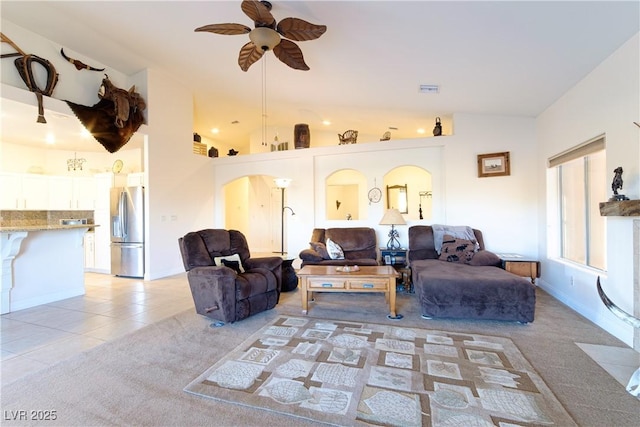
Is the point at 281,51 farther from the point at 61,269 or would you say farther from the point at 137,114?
→ the point at 61,269

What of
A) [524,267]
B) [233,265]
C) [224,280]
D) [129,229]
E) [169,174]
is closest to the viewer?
[224,280]

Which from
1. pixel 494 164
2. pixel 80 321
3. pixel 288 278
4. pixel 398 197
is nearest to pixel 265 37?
pixel 288 278

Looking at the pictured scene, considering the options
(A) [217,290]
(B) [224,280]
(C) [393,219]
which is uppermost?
(C) [393,219]

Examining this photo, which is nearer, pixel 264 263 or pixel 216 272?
pixel 216 272

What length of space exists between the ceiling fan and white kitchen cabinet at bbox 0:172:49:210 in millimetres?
5138

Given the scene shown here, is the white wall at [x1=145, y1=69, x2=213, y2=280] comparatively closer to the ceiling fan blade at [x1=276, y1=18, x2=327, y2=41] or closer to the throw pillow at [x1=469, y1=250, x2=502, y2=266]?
the ceiling fan blade at [x1=276, y1=18, x2=327, y2=41]

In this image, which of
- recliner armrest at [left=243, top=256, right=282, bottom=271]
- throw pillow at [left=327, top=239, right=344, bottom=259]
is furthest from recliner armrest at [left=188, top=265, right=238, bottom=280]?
throw pillow at [left=327, top=239, right=344, bottom=259]

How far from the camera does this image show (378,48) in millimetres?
3082

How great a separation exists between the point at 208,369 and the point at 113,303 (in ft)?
8.29

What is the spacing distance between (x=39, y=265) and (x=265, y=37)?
4.06m

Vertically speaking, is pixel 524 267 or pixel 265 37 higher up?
pixel 265 37

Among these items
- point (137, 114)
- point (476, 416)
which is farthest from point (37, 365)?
point (137, 114)

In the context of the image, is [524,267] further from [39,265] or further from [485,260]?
[39,265]

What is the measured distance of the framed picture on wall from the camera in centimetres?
460
